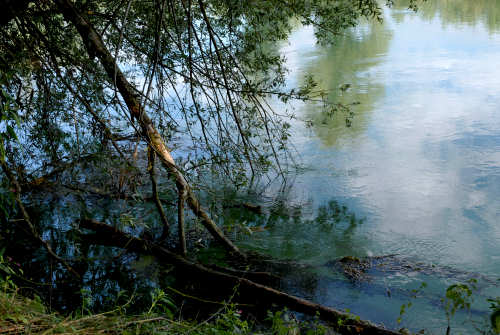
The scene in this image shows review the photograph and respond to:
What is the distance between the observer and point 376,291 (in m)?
3.52

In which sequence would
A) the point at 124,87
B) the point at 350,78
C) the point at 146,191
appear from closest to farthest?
the point at 124,87
the point at 146,191
the point at 350,78

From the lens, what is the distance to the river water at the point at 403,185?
3598mm

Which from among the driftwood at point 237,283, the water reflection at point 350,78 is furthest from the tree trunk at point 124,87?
the water reflection at point 350,78

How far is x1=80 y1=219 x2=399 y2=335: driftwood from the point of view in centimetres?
287

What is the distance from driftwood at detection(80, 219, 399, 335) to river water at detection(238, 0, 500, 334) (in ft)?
1.19

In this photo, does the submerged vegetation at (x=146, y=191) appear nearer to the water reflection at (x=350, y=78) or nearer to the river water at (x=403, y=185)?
the river water at (x=403, y=185)

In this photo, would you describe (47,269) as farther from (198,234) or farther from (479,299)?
(479,299)

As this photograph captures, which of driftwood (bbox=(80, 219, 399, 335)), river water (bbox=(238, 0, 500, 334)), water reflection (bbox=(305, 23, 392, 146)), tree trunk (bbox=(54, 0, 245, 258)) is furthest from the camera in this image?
water reflection (bbox=(305, 23, 392, 146))

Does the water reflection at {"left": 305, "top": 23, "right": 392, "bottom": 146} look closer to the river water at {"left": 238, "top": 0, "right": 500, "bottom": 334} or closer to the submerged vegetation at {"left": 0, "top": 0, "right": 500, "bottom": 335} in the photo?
the river water at {"left": 238, "top": 0, "right": 500, "bottom": 334}

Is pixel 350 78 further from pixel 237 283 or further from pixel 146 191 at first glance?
pixel 237 283

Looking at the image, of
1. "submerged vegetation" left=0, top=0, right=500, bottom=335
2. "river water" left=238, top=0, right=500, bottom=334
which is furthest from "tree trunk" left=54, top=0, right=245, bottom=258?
"river water" left=238, top=0, right=500, bottom=334

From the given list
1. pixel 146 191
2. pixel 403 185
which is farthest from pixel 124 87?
pixel 403 185

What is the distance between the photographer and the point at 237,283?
3.48 metres

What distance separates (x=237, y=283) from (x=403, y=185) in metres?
2.67
